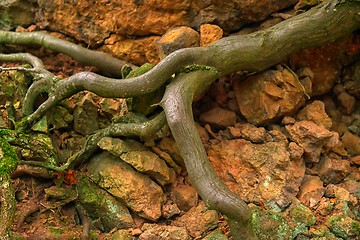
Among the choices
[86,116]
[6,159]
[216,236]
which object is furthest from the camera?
[86,116]

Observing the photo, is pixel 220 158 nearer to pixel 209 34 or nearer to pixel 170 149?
pixel 170 149

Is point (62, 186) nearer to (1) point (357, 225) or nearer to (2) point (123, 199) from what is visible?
(2) point (123, 199)

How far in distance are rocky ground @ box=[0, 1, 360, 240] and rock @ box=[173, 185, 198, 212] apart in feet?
0.04

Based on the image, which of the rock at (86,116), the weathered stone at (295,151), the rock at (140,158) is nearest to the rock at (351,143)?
the weathered stone at (295,151)

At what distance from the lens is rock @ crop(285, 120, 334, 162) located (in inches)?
191

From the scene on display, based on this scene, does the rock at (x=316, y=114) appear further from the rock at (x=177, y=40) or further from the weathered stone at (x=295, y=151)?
the rock at (x=177, y=40)

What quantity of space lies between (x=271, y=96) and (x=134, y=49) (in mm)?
2243

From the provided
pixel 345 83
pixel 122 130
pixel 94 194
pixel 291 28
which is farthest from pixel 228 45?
pixel 94 194

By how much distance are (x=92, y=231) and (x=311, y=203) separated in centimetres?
280

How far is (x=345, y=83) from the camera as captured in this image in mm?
5656

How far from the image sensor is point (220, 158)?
498cm

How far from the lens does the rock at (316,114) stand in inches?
203

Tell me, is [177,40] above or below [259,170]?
above

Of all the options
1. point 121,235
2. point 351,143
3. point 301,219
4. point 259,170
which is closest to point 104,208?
point 121,235
